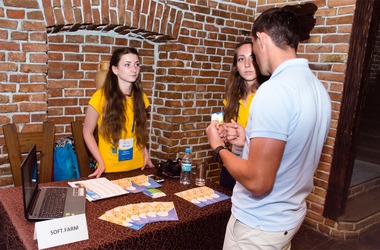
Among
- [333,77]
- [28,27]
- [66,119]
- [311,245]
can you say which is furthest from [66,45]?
[311,245]

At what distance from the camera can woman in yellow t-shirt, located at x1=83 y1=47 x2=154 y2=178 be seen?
7.63 feet

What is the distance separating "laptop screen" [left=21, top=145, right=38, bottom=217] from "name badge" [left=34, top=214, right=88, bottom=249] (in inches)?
6.6

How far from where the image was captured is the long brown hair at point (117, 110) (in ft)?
A: 7.59

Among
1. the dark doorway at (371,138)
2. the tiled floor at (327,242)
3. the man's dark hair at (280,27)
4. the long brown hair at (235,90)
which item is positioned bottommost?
the tiled floor at (327,242)

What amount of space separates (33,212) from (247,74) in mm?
1588

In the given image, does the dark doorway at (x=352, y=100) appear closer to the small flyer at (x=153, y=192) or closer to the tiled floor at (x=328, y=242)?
the tiled floor at (x=328, y=242)

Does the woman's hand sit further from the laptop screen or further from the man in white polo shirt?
the laptop screen

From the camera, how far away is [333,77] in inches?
119

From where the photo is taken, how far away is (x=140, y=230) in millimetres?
1494

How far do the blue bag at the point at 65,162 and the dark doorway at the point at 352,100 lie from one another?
229 centimetres

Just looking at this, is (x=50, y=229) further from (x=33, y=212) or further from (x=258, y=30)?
(x=258, y=30)

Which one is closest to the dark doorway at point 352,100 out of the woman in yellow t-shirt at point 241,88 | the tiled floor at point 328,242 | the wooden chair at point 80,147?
the tiled floor at point 328,242

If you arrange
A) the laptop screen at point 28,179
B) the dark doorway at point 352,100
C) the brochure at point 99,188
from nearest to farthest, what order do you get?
the laptop screen at point 28,179, the brochure at point 99,188, the dark doorway at point 352,100

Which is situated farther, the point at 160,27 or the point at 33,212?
the point at 160,27
